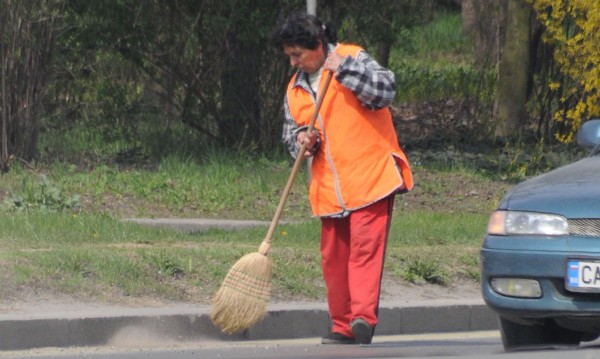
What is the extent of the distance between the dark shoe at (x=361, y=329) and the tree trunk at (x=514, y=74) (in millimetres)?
11664

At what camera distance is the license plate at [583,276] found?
586 centimetres

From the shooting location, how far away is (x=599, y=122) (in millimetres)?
6984

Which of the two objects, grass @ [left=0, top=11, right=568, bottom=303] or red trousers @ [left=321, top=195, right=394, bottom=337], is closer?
red trousers @ [left=321, top=195, right=394, bottom=337]

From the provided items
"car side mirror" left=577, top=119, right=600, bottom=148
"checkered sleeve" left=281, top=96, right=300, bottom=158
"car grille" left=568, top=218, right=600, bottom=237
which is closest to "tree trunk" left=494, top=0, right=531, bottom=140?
"car side mirror" left=577, top=119, right=600, bottom=148

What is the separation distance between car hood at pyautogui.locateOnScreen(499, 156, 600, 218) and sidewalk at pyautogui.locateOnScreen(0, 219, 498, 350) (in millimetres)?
1765

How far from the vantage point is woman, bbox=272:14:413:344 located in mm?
6668

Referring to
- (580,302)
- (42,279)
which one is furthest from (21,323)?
(580,302)

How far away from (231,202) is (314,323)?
4610 mm

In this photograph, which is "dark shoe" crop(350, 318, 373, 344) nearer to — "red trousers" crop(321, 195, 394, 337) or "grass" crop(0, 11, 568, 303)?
"red trousers" crop(321, 195, 394, 337)

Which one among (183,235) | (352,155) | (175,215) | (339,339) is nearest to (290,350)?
(339,339)

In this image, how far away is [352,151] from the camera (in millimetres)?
6691

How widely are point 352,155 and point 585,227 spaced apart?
1288mm

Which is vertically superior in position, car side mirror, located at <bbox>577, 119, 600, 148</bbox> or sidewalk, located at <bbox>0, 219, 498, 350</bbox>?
car side mirror, located at <bbox>577, 119, 600, 148</bbox>

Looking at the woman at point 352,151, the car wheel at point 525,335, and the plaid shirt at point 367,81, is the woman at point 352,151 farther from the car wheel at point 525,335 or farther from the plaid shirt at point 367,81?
the car wheel at point 525,335
